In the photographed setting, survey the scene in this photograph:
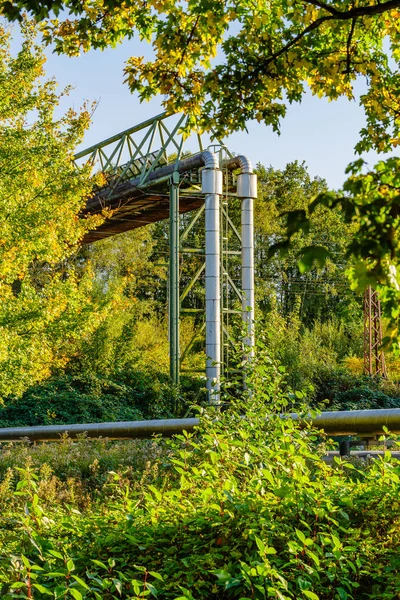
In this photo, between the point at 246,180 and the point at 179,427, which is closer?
the point at 179,427

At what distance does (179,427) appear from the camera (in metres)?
9.19

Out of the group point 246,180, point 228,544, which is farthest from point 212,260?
point 228,544

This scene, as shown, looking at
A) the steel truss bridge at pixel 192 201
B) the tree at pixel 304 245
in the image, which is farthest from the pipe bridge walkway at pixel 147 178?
the tree at pixel 304 245

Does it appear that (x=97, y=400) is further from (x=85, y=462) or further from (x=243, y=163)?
(x=85, y=462)

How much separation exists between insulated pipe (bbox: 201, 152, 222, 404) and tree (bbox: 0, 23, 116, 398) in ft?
22.2

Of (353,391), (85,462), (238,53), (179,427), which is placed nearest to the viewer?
(238,53)

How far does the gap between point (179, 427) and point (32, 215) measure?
6.10 m

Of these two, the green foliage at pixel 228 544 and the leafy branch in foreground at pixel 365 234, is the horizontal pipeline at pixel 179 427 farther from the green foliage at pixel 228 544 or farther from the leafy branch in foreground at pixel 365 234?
the leafy branch in foreground at pixel 365 234

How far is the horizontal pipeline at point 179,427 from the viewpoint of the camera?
7859mm

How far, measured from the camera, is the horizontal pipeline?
786 cm

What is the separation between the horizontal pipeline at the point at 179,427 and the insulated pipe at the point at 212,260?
28.9 feet

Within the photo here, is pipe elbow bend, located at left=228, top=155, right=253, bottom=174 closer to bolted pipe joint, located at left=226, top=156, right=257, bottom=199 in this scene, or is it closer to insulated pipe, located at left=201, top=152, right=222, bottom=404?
bolted pipe joint, located at left=226, top=156, right=257, bottom=199

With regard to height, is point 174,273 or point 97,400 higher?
point 174,273

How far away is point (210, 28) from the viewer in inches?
238
